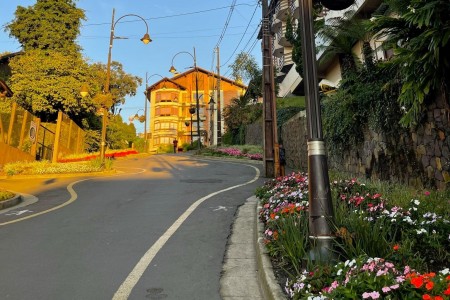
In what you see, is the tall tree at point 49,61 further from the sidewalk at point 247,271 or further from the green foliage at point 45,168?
the sidewalk at point 247,271

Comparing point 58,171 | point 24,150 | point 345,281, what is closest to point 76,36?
point 24,150

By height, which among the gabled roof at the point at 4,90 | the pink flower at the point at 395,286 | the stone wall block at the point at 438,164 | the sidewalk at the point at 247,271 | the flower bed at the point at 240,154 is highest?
the gabled roof at the point at 4,90

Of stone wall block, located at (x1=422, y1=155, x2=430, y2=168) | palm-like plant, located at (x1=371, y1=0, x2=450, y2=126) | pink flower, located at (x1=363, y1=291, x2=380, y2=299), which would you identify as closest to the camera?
pink flower, located at (x1=363, y1=291, x2=380, y2=299)

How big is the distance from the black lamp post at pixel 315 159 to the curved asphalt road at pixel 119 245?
4.41ft

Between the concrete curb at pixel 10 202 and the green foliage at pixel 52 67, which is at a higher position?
the green foliage at pixel 52 67

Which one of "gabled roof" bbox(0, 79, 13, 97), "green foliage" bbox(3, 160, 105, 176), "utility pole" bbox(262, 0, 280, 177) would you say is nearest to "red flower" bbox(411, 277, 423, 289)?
"utility pole" bbox(262, 0, 280, 177)

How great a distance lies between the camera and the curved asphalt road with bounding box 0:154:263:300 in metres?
4.89

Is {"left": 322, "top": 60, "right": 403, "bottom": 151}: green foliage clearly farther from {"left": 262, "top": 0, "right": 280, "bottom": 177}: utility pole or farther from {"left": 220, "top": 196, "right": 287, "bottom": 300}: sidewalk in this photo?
{"left": 220, "top": 196, "right": 287, "bottom": 300}: sidewalk

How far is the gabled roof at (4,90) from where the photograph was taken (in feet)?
98.8

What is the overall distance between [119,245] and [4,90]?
95.5 ft

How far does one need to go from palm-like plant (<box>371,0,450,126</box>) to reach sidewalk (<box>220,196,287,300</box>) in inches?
134

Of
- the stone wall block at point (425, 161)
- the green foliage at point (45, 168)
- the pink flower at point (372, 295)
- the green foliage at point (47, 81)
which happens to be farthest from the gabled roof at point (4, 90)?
the pink flower at point (372, 295)

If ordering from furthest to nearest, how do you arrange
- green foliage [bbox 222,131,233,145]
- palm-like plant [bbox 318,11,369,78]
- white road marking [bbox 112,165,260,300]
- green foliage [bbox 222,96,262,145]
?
green foliage [bbox 222,131,233,145] → green foliage [bbox 222,96,262,145] → palm-like plant [bbox 318,11,369,78] → white road marking [bbox 112,165,260,300]

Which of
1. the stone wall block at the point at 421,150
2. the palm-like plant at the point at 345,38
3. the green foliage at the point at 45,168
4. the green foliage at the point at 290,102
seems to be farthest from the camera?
the green foliage at the point at 290,102
